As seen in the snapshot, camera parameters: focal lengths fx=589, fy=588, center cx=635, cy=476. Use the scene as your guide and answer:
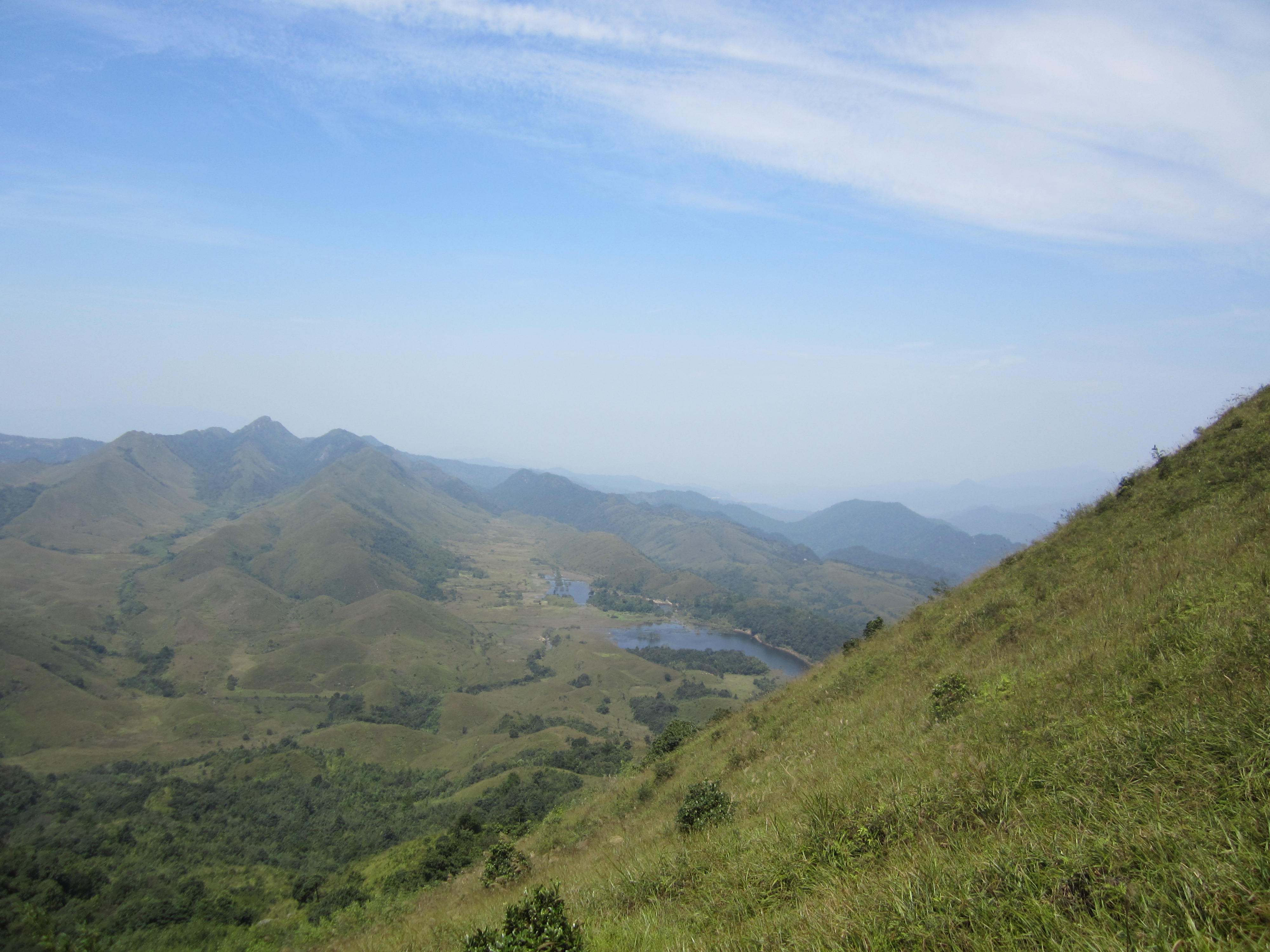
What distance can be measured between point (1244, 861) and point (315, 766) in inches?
3787

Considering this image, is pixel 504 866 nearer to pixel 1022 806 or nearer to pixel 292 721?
pixel 1022 806

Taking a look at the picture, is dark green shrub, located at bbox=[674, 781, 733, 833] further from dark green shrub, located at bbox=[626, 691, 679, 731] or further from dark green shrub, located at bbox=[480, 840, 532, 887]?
dark green shrub, located at bbox=[626, 691, 679, 731]

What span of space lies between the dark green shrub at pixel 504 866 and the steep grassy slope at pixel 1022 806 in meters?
0.70

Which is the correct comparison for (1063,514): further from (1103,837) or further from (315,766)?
(315,766)

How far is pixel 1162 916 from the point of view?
3158 mm

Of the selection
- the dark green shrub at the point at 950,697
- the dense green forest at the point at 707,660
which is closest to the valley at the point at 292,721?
the dense green forest at the point at 707,660

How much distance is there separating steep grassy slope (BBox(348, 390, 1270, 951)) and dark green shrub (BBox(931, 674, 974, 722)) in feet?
0.21

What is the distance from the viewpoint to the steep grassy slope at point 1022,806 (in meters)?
3.54

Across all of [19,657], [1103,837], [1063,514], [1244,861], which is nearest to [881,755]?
[1103,837]

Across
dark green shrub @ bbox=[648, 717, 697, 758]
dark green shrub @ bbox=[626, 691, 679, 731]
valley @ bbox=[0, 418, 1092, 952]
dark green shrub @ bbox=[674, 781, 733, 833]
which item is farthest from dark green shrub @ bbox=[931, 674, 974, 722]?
dark green shrub @ bbox=[626, 691, 679, 731]

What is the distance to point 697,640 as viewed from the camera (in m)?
179

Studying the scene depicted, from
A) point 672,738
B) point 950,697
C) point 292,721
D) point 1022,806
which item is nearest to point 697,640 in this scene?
point 292,721

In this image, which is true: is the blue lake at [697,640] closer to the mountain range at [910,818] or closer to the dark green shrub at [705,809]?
the mountain range at [910,818]

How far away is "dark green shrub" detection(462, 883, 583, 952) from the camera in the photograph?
512 centimetres
